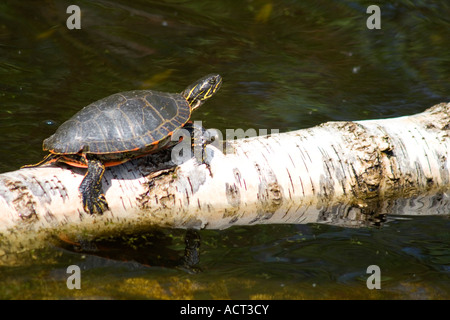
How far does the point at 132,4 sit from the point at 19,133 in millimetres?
4399

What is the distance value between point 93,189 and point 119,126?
23.1 inches

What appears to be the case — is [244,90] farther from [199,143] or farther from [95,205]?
[95,205]

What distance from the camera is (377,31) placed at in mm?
8875

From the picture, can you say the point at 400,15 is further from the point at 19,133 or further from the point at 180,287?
the point at 180,287

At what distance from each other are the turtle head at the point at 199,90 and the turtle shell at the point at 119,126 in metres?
0.65

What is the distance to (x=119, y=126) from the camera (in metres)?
4.13

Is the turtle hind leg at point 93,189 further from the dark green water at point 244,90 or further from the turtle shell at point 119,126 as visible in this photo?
the dark green water at point 244,90

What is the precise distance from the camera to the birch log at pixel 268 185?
3.89 metres

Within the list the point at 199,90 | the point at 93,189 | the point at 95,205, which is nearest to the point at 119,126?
the point at 93,189

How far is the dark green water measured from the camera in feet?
11.8

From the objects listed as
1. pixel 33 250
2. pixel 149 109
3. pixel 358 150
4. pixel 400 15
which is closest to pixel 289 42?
pixel 400 15

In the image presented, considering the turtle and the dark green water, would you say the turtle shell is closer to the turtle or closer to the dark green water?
the turtle

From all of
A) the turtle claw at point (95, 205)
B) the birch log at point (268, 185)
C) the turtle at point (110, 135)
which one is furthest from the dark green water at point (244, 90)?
the turtle at point (110, 135)

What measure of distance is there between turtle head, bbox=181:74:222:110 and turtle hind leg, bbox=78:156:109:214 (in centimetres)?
140
